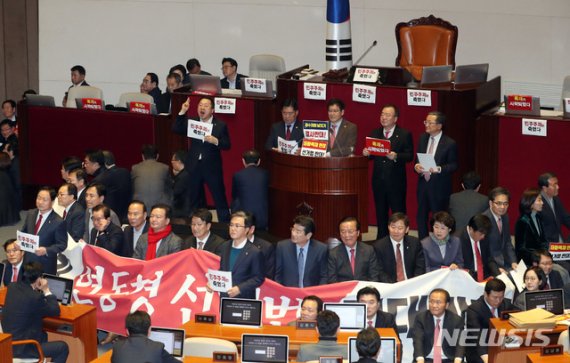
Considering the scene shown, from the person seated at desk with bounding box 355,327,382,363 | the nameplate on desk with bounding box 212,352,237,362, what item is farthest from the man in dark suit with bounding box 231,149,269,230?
the person seated at desk with bounding box 355,327,382,363

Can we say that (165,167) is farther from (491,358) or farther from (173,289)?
(491,358)

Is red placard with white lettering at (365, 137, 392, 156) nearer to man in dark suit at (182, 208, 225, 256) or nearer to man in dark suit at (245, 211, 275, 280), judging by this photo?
man in dark suit at (245, 211, 275, 280)

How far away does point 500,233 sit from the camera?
36.0 feet

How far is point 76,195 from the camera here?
1163 centimetres

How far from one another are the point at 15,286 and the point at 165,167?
344 centimetres

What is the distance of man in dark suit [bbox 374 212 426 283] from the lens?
10.5m

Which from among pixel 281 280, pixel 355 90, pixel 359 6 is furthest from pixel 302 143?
pixel 359 6

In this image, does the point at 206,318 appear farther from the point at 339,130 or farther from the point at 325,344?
the point at 339,130

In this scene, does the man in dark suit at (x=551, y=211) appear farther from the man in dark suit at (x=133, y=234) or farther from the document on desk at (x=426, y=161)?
the man in dark suit at (x=133, y=234)

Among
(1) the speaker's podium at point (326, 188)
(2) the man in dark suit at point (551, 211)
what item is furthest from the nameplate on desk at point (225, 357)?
(2) the man in dark suit at point (551, 211)

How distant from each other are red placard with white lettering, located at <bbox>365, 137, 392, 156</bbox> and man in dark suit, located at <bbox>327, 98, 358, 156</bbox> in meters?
0.26

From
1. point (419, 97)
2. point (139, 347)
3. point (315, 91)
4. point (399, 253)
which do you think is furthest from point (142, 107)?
point (139, 347)

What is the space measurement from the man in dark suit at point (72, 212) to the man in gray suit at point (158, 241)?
76 cm

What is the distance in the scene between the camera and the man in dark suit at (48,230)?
10.9 meters
